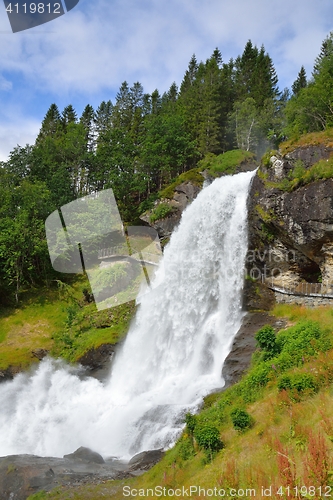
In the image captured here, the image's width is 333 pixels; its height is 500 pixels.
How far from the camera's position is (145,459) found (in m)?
11.5

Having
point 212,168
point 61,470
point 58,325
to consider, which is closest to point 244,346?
point 61,470

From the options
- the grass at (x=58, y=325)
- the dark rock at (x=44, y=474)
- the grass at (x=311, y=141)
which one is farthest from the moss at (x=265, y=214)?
the dark rock at (x=44, y=474)

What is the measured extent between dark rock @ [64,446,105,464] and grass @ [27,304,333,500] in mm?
2582

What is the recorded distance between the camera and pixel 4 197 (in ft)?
102

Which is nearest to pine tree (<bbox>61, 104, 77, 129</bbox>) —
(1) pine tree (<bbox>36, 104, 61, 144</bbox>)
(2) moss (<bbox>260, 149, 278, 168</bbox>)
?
(1) pine tree (<bbox>36, 104, 61, 144</bbox>)

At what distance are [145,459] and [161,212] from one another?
67.5 ft

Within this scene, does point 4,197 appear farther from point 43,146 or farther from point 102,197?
point 43,146

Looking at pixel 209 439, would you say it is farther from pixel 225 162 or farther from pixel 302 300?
pixel 225 162

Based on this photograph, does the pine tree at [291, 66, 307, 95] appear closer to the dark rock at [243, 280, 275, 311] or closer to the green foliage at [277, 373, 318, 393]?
the dark rock at [243, 280, 275, 311]

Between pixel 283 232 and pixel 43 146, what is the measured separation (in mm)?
37140

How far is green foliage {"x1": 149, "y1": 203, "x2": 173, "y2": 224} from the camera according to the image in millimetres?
29062

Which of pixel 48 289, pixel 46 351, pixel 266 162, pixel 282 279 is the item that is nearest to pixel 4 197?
pixel 48 289

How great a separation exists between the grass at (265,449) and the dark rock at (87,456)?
2.58m

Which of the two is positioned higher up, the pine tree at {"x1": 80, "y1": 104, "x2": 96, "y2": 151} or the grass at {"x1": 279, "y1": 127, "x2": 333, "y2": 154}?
the pine tree at {"x1": 80, "y1": 104, "x2": 96, "y2": 151}
